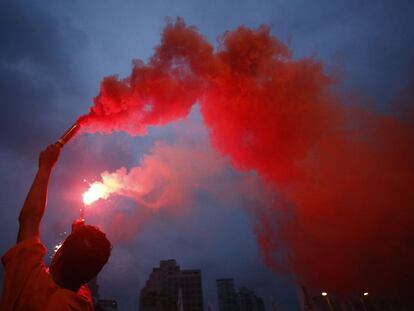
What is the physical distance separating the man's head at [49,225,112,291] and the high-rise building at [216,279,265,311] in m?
154

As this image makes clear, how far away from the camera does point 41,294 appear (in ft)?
5.80

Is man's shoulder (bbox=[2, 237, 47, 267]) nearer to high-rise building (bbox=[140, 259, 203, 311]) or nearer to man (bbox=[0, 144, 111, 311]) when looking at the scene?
man (bbox=[0, 144, 111, 311])

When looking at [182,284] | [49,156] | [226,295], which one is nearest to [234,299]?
[226,295]

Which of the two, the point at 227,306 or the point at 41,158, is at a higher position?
the point at 227,306

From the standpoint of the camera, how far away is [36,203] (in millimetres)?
2291

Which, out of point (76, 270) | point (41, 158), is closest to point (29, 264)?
point (76, 270)

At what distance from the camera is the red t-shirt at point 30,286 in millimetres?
1746

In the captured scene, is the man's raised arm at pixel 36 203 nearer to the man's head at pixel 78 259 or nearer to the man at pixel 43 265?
the man at pixel 43 265

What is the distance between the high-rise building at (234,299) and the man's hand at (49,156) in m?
154

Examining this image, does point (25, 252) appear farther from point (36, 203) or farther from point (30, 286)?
point (36, 203)

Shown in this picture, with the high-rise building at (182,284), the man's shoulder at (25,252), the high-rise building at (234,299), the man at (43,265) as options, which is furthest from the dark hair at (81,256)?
the high-rise building at (234,299)

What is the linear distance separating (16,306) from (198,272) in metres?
121

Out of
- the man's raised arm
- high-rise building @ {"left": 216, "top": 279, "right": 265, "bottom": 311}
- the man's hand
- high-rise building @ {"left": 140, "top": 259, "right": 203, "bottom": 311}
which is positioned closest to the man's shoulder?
the man's raised arm

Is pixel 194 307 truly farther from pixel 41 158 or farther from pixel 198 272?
pixel 41 158
